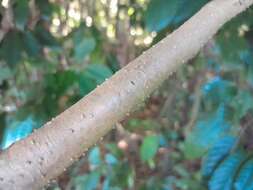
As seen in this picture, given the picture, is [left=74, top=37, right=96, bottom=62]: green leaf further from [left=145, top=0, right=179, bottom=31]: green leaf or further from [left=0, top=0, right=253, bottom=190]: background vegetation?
[left=145, top=0, right=179, bottom=31]: green leaf

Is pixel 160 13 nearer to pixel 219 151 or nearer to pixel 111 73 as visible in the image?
pixel 111 73

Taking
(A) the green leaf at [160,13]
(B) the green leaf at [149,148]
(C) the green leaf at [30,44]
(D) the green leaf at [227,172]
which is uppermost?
(C) the green leaf at [30,44]

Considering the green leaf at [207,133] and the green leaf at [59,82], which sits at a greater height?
the green leaf at [59,82]

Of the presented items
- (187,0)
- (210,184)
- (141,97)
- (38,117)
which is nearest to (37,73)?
(38,117)

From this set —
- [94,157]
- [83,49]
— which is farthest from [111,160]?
[83,49]

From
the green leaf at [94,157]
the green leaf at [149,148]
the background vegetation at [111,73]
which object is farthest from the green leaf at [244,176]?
the green leaf at [94,157]

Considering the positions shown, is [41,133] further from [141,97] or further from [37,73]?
[37,73]

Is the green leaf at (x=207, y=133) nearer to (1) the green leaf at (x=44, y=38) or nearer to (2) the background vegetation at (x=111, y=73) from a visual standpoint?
(2) the background vegetation at (x=111, y=73)
